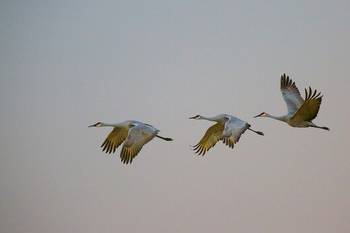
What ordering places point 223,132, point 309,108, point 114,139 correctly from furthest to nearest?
point 114,139 < point 223,132 < point 309,108

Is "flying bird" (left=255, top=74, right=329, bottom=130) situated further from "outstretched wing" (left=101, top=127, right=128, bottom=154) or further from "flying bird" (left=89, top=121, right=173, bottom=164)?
"outstretched wing" (left=101, top=127, right=128, bottom=154)

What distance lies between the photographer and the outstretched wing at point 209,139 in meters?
2.42

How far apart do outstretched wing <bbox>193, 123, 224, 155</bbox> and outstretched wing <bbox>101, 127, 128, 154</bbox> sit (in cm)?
33

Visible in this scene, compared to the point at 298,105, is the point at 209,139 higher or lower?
lower

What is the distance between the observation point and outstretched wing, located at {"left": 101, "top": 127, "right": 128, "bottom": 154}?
252cm

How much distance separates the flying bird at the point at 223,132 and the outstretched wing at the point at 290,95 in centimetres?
17

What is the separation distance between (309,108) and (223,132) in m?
0.37

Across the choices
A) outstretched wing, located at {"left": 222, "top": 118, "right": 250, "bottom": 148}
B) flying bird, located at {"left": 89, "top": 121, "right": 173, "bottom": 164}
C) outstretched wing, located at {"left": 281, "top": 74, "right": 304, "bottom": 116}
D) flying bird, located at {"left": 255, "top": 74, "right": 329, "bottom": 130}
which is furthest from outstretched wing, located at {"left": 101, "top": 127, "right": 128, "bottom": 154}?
outstretched wing, located at {"left": 281, "top": 74, "right": 304, "bottom": 116}

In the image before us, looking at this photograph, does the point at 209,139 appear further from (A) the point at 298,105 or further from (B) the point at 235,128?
(A) the point at 298,105

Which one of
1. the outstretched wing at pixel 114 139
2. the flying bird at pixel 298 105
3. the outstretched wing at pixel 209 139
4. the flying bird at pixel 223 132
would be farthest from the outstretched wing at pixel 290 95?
the outstretched wing at pixel 114 139

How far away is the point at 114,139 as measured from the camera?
2545mm

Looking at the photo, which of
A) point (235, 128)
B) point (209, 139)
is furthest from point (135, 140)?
point (235, 128)
